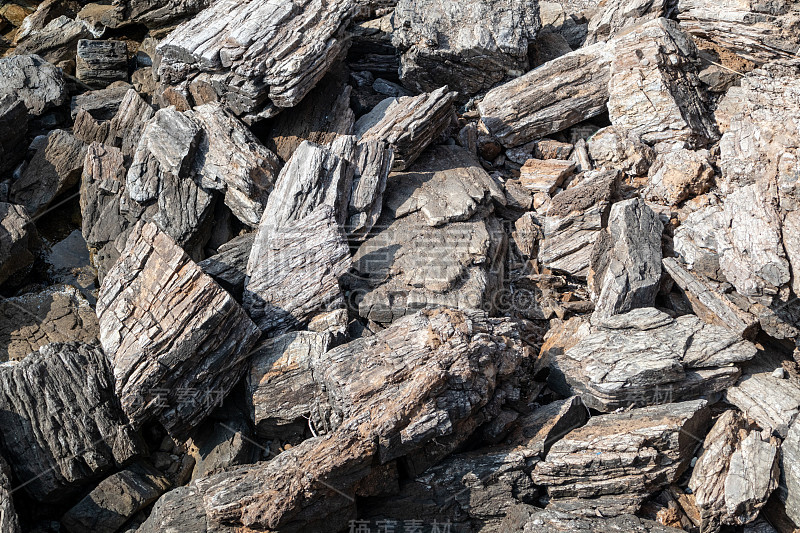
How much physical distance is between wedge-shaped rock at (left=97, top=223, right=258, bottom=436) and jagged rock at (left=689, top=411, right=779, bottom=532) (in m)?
4.86

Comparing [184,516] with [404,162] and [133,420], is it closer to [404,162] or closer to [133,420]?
[133,420]

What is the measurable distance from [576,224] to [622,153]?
5.34 ft

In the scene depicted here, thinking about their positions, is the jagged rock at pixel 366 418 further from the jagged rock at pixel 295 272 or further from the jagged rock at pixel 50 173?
the jagged rock at pixel 50 173

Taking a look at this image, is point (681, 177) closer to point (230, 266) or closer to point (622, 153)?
point (622, 153)

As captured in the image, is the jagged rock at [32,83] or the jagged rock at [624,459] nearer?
the jagged rock at [624,459]

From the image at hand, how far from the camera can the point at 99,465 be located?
20.6 feet

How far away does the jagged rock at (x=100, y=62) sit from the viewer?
10.5 meters

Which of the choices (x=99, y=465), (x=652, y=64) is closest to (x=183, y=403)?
(x=99, y=465)

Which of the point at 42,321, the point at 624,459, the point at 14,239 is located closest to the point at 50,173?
the point at 14,239

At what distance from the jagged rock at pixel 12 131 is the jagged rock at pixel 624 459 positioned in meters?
8.59

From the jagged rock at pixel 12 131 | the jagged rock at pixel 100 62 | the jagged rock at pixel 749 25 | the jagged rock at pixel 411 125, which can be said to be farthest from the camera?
the jagged rock at pixel 100 62

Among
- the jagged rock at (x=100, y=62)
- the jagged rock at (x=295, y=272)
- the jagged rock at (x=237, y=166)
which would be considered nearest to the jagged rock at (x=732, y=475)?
the jagged rock at (x=295, y=272)

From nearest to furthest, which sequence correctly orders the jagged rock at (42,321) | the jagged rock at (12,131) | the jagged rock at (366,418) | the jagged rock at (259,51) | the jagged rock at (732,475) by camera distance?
the jagged rock at (366,418), the jagged rock at (732,475), the jagged rock at (42,321), the jagged rock at (259,51), the jagged rock at (12,131)

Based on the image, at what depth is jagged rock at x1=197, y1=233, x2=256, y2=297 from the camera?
7398 millimetres
